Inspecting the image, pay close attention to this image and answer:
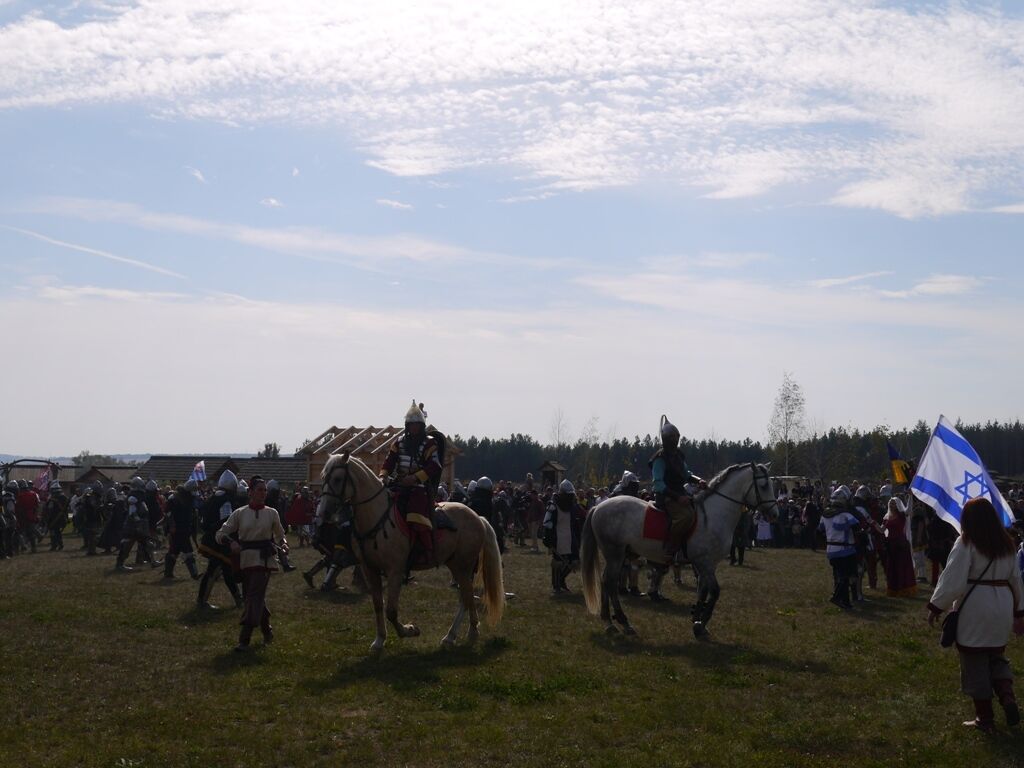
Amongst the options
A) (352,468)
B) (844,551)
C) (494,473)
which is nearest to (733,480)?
(844,551)

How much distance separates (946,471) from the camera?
13016 mm

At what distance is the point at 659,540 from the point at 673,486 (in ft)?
2.59

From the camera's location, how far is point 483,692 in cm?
1027

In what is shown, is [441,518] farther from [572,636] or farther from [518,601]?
[518,601]

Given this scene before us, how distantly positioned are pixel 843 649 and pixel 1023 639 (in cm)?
A: 273

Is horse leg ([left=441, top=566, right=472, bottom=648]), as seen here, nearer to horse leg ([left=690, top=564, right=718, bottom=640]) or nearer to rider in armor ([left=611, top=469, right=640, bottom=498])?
horse leg ([left=690, top=564, right=718, bottom=640])

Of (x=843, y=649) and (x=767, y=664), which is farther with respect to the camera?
(x=843, y=649)

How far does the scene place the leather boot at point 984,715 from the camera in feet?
28.5

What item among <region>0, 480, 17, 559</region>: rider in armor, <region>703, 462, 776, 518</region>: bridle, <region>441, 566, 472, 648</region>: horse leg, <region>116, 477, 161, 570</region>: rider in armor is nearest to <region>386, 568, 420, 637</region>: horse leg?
<region>441, 566, 472, 648</region>: horse leg

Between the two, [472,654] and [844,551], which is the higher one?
[844,551]

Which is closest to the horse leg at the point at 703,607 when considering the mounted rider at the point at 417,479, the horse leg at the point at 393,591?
the mounted rider at the point at 417,479

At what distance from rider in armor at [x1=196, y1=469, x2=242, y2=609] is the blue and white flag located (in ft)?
32.3

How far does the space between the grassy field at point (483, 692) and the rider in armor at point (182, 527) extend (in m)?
3.39

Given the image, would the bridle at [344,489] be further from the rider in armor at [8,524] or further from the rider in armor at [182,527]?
the rider in armor at [8,524]
